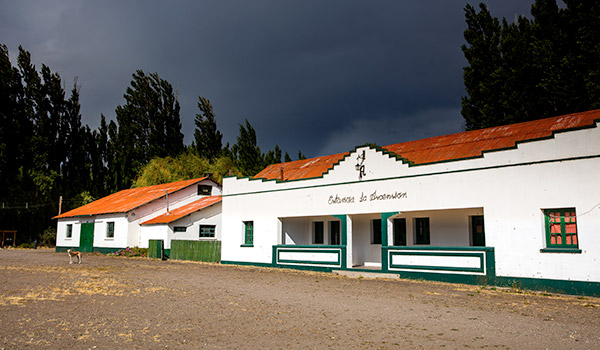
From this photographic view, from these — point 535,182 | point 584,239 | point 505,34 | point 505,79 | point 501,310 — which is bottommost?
point 501,310

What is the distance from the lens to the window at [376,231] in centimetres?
2067

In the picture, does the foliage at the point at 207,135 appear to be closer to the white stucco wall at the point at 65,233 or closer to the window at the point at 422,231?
the white stucco wall at the point at 65,233

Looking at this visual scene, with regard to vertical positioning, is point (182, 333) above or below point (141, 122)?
below

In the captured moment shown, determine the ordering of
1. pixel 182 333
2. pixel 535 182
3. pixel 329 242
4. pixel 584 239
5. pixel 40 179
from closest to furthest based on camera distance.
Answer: pixel 182 333 → pixel 584 239 → pixel 535 182 → pixel 329 242 → pixel 40 179

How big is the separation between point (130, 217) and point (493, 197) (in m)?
24.7

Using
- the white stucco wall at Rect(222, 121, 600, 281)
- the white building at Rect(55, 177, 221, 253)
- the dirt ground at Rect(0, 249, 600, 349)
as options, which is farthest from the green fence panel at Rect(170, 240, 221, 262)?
the dirt ground at Rect(0, 249, 600, 349)

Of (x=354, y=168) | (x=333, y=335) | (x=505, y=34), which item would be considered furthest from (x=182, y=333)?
(x=505, y=34)

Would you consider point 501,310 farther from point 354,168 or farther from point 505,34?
point 505,34

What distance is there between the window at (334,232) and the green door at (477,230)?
6.64m

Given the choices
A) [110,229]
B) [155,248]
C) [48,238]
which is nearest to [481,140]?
[155,248]

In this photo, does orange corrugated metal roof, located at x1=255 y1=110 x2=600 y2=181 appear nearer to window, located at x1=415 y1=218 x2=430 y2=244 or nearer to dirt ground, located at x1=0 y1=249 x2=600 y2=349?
window, located at x1=415 y1=218 x2=430 y2=244

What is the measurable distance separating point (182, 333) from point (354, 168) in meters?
13.2

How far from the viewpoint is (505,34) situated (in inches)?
1309

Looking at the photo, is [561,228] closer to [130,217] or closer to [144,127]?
[130,217]
